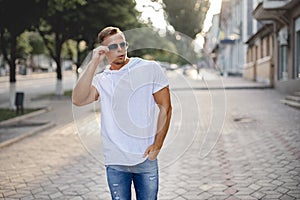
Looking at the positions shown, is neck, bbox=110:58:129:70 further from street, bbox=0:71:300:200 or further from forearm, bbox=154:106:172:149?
street, bbox=0:71:300:200

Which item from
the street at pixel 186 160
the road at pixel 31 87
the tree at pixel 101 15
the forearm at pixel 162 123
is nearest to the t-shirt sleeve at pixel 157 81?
the forearm at pixel 162 123

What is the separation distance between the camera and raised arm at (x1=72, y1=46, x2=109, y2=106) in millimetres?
2688

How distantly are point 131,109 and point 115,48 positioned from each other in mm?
405

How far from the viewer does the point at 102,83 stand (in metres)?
2.82

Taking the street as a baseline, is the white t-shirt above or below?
above

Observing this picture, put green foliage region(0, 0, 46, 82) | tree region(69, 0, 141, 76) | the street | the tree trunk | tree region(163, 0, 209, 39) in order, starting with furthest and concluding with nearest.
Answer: the tree trunk
tree region(69, 0, 141, 76)
green foliage region(0, 0, 46, 82)
tree region(163, 0, 209, 39)
the street

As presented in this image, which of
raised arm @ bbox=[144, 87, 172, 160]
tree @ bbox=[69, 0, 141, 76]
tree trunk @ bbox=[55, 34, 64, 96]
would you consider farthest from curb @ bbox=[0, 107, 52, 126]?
raised arm @ bbox=[144, 87, 172, 160]

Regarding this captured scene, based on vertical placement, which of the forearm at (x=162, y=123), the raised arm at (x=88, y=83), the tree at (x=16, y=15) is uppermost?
the tree at (x=16, y=15)

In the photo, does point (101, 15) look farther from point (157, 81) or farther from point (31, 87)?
point (157, 81)

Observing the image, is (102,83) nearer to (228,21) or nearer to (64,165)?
(64,165)

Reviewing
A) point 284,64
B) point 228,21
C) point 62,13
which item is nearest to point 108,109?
point 62,13

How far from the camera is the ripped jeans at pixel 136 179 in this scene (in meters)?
2.79

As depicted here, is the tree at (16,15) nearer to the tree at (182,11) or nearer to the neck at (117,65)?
the tree at (182,11)

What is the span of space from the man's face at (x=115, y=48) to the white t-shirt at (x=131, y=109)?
69 millimetres
